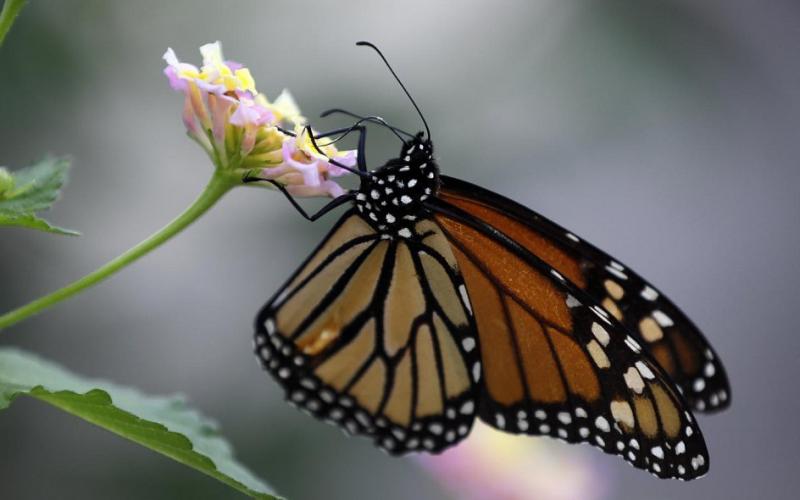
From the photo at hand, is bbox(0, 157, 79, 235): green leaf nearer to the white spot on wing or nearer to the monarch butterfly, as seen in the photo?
the monarch butterfly

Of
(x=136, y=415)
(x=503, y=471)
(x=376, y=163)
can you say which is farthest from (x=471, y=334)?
(x=376, y=163)

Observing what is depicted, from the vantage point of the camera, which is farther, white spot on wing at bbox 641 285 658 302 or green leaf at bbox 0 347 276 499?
white spot on wing at bbox 641 285 658 302

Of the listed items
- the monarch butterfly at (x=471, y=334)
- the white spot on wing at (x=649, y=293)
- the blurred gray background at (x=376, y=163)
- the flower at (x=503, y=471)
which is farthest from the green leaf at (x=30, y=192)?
the blurred gray background at (x=376, y=163)

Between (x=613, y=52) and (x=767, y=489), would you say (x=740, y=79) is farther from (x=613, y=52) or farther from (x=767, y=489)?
(x=767, y=489)

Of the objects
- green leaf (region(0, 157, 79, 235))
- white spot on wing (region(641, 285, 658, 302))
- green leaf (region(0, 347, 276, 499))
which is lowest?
green leaf (region(0, 347, 276, 499))

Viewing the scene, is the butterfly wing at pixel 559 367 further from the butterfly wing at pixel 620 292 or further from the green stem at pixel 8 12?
the green stem at pixel 8 12

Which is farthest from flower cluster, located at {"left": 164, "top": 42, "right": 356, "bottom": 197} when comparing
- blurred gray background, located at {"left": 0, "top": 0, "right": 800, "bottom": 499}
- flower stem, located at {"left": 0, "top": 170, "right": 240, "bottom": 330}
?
blurred gray background, located at {"left": 0, "top": 0, "right": 800, "bottom": 499}

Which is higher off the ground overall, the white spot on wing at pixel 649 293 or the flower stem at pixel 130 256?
the white spot on wing at pixel 649 293
